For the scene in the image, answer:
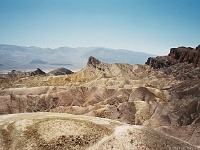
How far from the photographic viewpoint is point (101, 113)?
382 feet

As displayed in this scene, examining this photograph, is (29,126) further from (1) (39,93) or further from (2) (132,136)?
(1) (39,93)

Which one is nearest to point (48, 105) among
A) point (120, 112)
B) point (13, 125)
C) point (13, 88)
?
point (13, 88)

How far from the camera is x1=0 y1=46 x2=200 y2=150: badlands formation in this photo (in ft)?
184

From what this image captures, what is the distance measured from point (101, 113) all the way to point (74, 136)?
60.6 meters

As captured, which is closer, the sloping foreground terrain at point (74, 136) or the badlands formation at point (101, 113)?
the sloping foreground terrain at point (74, 136)

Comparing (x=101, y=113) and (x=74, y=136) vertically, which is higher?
(x=74, y=136)

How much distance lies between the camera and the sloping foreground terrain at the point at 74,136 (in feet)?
180

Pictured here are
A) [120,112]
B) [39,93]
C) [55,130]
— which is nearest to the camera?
[55,130]

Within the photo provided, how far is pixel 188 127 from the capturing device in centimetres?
10362

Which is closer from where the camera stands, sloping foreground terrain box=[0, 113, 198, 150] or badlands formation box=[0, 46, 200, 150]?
sloping foreground terrain box=[0, 113, 198, 150]

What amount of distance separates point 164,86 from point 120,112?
174 feet

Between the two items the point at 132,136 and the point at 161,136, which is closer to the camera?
the point at 132,136

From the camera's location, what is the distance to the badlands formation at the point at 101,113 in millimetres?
56094

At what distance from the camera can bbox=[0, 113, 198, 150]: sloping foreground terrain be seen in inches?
2160
